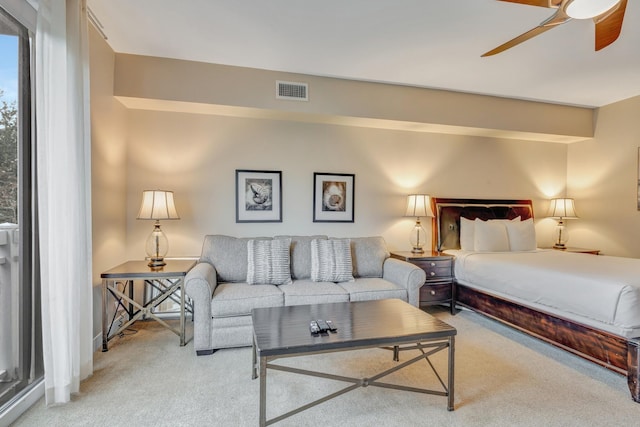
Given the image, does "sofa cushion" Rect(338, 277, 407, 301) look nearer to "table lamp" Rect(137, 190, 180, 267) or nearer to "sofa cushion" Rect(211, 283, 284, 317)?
"sofa cushion" Rect(211, 283, 284, 317)

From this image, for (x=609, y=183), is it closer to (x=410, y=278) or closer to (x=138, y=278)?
(x=410, y=278)

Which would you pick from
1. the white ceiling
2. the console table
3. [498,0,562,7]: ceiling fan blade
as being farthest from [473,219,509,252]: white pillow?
the console table

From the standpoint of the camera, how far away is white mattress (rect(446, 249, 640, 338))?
2256mm

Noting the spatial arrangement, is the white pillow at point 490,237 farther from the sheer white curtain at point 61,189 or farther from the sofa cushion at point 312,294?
the sheer white curtain at point 61,189

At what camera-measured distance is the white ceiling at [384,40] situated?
2.36 metres

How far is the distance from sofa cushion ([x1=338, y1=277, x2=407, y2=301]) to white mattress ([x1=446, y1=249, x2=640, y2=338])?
3.45 feet

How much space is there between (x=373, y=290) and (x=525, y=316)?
4.70 ft

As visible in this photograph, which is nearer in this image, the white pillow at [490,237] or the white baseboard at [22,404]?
the white baseboard at [22,404]

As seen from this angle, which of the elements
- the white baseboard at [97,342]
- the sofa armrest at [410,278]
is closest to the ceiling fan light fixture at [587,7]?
the sofa armrest at [410,278]

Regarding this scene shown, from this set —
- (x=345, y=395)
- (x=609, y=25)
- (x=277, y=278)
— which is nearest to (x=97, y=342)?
(x=277, y=278)

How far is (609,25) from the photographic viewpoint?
2.02m

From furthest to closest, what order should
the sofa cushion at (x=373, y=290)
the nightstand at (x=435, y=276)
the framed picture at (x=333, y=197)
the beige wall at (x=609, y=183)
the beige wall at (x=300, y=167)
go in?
the beige wall at (x=609, y=183) < the framed picture at (x=333, y=197) < the nightstand at (x=435, y=276) < the beige wall at (x=300, y=167) < the sofa cushion at (x=373, y=290)

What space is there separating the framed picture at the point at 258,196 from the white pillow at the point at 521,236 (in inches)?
118

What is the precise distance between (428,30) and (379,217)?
7.22 ft
